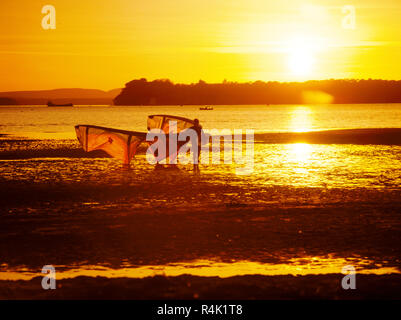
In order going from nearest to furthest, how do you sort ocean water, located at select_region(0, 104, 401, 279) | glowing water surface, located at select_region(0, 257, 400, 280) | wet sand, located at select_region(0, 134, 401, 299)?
wet sand, located at select_region(0, 134, 401, 299) < glowing water surface, located at select_region(0, 257, 400, 280) < ocean water, located at select_region(0, 104, 401, 279)

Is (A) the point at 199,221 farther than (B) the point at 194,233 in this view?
Yes

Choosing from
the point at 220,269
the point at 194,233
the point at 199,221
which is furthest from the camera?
the point at 199,221

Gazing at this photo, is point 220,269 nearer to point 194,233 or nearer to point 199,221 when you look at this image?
point 194,233

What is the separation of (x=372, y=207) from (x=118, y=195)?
7.06 meters

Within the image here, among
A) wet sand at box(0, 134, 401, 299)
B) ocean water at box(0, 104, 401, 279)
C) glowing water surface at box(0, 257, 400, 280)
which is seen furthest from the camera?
ocean water at box(0, 104, 401, 279)

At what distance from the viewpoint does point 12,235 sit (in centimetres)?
1073

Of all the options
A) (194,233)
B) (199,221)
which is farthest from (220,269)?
(199,221)

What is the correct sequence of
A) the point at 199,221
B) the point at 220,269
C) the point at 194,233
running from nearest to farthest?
1. the point at 220,269
2. the point at 194,233
3. the point at 199,221

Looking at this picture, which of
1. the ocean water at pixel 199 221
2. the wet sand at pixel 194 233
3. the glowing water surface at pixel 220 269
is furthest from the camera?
the ocean water at pixel 199 221

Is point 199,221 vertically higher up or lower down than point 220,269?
higher up

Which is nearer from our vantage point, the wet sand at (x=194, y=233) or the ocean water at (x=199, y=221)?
the wet sand at (x=194, y=233)

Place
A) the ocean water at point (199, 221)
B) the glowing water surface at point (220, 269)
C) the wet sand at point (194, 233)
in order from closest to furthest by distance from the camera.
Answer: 1. the wet sand at point (194, 233)
2. the glowing water surface at point (220, 269)
3. the ocean water at point (199, 221)
